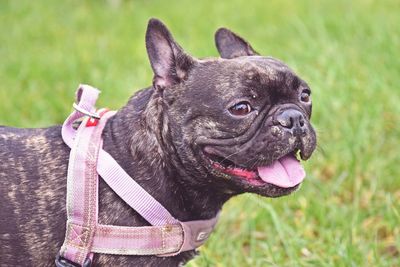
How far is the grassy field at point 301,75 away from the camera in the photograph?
371cm

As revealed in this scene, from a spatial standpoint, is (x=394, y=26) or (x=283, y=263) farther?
(x=394, y=26)

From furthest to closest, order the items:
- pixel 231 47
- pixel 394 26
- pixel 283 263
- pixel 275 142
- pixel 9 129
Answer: pixel 394 26 → pixel 283 263 → pixel 231 47 → pixel 9 129 → pixel 275 142

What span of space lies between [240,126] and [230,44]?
76 centimetres

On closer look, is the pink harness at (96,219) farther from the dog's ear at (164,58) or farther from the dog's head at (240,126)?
the dog's ear at (164,58)

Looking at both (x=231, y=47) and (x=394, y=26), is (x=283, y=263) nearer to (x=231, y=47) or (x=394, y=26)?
(x=231, y=47)

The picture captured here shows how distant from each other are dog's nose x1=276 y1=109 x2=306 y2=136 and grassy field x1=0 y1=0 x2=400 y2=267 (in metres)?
0.67

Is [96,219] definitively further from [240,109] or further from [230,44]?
[230,44]

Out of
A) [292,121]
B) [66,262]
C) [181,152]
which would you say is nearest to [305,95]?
[292,121]

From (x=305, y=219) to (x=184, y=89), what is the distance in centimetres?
154

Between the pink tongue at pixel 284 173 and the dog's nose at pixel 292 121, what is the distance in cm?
14

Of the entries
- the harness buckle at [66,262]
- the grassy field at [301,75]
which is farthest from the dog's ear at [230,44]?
the harness buckle at [66,262]

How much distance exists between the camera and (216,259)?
3621 millimetres

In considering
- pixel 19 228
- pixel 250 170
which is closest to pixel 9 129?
pixel 19 228

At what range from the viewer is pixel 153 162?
8.50ft
